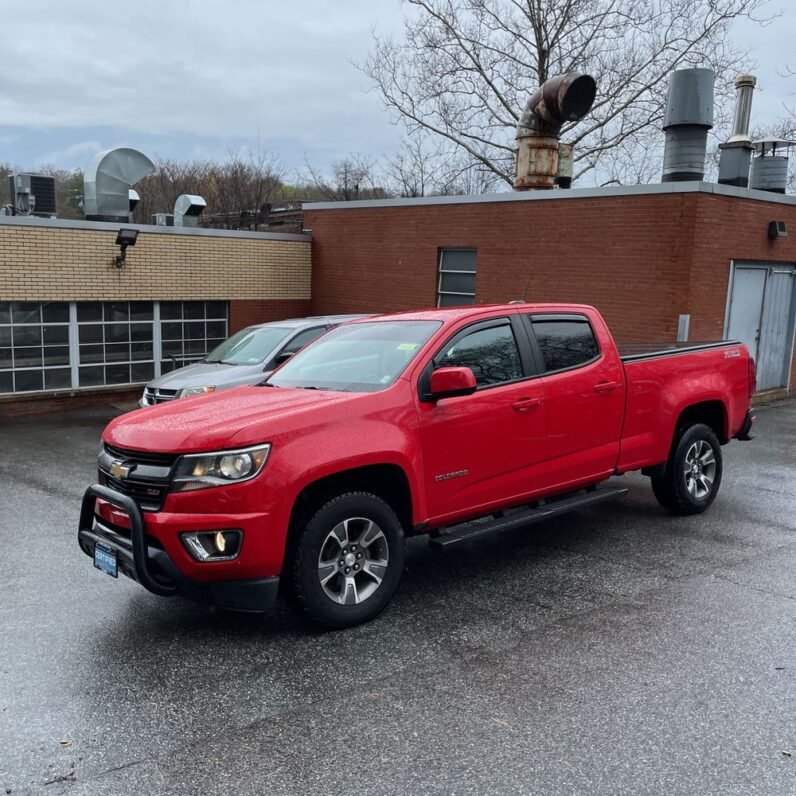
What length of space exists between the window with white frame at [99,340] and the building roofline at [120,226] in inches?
54.5

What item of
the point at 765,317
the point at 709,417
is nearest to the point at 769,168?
the point at 765,317

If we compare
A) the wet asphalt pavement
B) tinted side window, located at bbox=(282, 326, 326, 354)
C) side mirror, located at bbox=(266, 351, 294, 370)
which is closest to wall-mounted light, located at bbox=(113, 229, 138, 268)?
tinted side window, located at bbox=(282, 326, 326, 354)

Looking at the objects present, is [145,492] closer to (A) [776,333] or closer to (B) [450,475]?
(B) [450,475]

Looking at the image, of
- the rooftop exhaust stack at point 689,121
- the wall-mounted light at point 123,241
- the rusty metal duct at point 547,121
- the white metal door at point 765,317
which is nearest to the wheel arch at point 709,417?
the white metal door at point 765,317

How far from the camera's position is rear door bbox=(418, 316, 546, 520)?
5.25 meters

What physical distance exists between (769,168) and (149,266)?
12.2 meters

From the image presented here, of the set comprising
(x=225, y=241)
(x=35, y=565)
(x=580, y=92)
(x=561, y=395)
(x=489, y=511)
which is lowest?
(x=35, y=565)

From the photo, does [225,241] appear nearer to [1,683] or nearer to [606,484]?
[606,484]

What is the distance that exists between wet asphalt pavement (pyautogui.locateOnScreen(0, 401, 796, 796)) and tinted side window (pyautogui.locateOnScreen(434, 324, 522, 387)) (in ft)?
4.98

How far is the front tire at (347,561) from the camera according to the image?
4605 millimetres

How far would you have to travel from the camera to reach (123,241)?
14836mm

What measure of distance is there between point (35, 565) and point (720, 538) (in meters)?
5.71

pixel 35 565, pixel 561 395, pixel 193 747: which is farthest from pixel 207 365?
pixel 193 747

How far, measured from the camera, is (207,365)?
1138 cm
